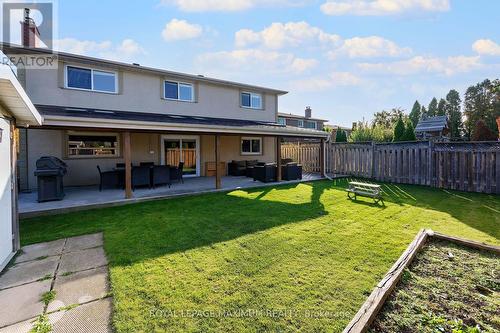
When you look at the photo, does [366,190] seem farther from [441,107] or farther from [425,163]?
[441,107]

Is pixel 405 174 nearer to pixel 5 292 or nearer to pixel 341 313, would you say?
pixel 341 313

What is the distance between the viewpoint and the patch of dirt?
2570 mm

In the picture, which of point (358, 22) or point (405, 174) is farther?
point (405, 174)

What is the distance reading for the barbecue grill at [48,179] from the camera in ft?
25.4

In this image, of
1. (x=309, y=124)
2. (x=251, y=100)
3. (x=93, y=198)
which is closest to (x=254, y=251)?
(x=93, y=198)

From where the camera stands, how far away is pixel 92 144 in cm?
1127

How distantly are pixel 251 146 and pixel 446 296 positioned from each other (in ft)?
45.8

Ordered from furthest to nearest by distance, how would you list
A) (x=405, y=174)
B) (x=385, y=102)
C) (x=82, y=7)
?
(x=385, y=102) → (x=405, y=174) → (x=82, y=7)

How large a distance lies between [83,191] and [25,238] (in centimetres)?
484

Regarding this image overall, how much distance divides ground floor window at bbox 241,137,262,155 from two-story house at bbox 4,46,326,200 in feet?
0.59

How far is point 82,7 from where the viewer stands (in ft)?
32.9

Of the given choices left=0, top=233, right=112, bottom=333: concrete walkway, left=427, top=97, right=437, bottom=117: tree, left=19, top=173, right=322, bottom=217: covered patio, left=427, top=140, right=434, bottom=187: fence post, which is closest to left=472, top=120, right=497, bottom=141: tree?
left=427, top=140, right=434, bottom=187: fence post

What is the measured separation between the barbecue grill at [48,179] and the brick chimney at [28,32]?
5.97 m

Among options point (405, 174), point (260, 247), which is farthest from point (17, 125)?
point (405, 174)
